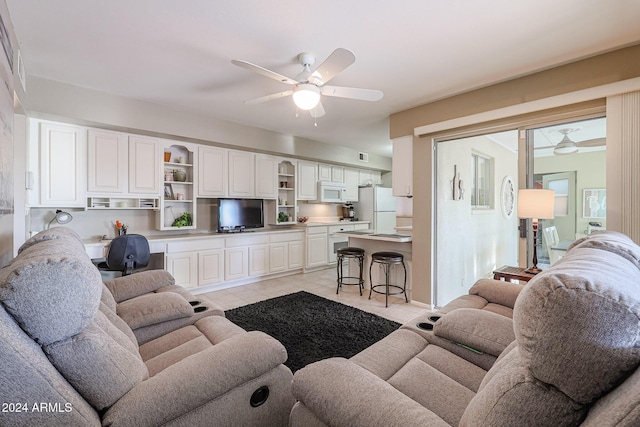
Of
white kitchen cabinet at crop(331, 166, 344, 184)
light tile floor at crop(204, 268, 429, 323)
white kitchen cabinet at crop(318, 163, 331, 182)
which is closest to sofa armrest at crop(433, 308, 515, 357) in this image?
light tile floor at crop(204, 268, 429, 323)

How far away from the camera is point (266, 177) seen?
5070 mm

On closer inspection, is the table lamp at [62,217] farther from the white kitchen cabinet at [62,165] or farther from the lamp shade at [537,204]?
the lamp shade at [537,204]

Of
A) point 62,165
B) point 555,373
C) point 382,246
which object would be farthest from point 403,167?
point 62,165

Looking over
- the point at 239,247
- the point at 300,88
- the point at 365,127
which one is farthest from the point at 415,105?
the point at 239,247

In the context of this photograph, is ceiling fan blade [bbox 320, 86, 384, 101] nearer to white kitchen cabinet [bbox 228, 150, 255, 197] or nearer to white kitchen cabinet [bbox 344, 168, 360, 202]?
white kitchen cabinet [bbox 228, 150, 255, 197]

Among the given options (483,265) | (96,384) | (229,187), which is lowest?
(483,265)

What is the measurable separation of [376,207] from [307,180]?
1.86 metres

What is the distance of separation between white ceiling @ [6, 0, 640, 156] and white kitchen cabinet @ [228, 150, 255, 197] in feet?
4.93

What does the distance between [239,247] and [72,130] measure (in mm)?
2490

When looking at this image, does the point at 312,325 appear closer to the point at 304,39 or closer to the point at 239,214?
the point at 239,214

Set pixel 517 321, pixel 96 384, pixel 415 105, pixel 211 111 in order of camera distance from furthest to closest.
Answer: pixel 211 111 → pixel 415 105 → pixel 96 384 → pixel 517 321

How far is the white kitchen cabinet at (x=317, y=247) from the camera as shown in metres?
5.37

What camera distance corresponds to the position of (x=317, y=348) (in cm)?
244

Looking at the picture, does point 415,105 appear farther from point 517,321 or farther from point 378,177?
point 378,177
